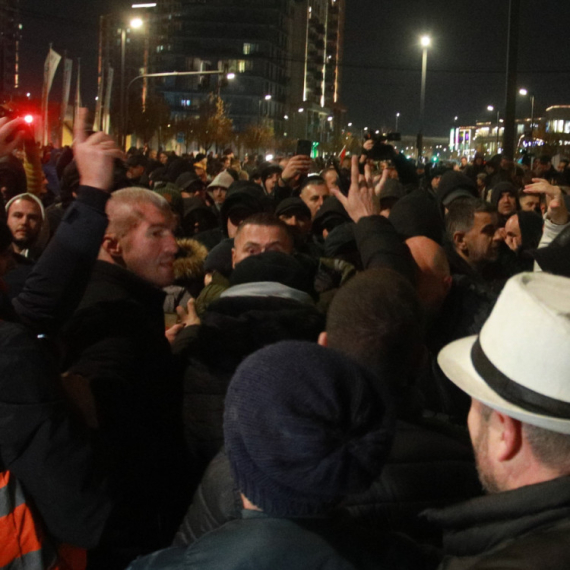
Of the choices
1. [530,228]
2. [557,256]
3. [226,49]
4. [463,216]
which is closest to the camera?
[557,256]

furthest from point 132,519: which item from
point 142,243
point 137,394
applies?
point 142,243

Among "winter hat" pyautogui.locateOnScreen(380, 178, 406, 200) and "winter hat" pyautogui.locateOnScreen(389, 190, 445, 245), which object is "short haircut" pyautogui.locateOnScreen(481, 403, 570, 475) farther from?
"winter hat" pyautogui.locateOnScreen(380, 178, 406, 200)

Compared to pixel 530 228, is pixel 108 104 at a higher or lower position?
higher

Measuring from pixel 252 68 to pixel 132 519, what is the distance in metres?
133

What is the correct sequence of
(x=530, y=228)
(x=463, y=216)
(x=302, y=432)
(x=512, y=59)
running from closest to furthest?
(x=302, y=432) < (x=463, y=216) < (x=530, y=228) < (x=512, y=59)

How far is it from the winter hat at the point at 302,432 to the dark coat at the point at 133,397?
110 cm

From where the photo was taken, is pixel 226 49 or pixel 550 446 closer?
pixel 550 446

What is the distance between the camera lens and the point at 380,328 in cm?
239

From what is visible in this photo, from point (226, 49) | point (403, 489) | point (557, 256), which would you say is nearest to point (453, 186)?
point (557, 256)

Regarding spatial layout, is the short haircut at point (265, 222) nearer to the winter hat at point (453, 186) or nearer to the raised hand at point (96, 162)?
the raised hand at point (96, 162)

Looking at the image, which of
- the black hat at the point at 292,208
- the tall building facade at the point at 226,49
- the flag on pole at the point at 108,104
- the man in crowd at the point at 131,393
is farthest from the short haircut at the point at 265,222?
the tall building facade at the point at 226,49

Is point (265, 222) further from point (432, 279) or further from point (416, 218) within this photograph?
point (416, 218)

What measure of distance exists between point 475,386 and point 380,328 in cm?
65

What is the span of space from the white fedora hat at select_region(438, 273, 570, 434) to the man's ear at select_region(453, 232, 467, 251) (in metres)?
3.54
